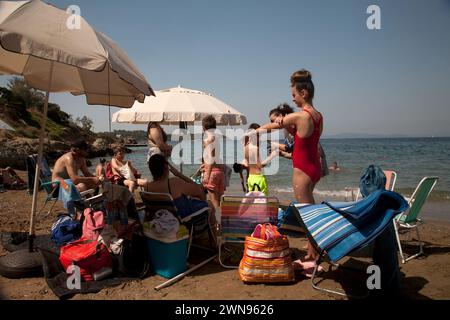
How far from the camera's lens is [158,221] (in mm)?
3082

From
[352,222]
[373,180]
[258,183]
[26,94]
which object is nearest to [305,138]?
[373,180]

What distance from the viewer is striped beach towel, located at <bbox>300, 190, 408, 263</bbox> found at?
2.33 metres

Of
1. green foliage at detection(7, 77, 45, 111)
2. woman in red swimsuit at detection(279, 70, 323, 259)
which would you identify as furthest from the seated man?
green foliage at detection(7, 77, 45, 111)

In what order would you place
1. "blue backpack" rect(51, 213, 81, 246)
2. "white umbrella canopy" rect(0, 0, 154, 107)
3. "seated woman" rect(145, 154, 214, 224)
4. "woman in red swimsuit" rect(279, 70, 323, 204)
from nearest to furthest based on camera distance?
"white umbrella canopy" rect(0, 0, 154, 107) → "woman in red swimsuit" rect(279, 70, 323, 204) → "seated woman" rect(145, 154, 214, 224) → "blue backpack" rect(51, 213, 81, 246)

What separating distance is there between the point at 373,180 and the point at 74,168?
14.0ft

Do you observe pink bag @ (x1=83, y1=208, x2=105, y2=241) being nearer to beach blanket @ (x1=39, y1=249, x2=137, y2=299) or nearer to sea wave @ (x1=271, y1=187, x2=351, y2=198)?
beach blanket @ (x1=39, y1=249, x2=137, y2=299)

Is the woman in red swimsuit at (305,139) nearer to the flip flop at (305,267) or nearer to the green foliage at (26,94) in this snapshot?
the flip flop at (305,267)

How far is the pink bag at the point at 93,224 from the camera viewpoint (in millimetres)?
3232

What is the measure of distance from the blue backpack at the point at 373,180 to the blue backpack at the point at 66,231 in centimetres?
337

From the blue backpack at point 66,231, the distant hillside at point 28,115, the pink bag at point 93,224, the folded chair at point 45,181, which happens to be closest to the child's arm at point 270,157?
the pink bag at point 93,224

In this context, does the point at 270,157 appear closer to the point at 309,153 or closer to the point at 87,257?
the point at 309,153

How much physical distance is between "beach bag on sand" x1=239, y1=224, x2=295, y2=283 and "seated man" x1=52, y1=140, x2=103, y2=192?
10.5 ft
